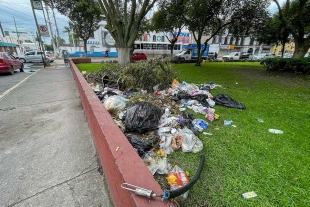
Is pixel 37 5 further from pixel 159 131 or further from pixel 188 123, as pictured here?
pixel 188 123

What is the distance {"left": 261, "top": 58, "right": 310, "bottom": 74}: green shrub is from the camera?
7.69m

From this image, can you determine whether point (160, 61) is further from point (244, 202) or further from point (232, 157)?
point (244, 202)

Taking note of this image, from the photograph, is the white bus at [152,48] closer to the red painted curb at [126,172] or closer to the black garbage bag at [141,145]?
the black garbage bag at [141,145]

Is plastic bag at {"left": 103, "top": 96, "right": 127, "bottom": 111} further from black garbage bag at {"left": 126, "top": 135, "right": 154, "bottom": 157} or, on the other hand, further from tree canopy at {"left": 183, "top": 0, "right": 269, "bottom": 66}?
tree canopy at {"left": 183, "top": 0, "right": 269, "bottom": 66}

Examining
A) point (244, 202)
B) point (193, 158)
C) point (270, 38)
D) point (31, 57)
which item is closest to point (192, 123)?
point (193, 158)

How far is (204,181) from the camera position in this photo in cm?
163

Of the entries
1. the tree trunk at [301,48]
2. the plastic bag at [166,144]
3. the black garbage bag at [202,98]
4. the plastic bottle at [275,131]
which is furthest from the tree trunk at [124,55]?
the tree trunk at [301,48]

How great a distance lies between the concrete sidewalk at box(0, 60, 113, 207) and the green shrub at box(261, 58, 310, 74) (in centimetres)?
1026

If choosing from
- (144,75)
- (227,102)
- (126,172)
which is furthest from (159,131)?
(144,75)

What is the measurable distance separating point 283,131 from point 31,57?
73.1 feet

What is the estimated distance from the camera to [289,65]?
27.0ft

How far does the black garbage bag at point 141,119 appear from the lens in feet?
7.90

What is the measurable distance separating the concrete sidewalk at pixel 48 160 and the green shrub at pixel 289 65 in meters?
10.3

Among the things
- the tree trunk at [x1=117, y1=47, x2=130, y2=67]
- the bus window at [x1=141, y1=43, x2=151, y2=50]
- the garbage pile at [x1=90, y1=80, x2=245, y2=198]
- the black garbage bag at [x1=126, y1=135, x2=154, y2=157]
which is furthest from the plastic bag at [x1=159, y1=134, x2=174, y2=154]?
the bus window at [x1=141, y1=43, x2=151, y2=50]
